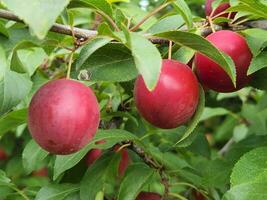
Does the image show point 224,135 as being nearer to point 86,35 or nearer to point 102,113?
point 102,113

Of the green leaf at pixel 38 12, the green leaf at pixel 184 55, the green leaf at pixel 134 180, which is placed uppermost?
the green leaf at pixel 38 12

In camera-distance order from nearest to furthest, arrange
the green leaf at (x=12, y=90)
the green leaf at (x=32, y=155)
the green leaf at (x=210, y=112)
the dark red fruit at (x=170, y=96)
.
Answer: the dark red fruit at (x=170, y=96) < the green leaf at (x=12, y=90) < the green leaf at (x=32, y=155) < the green leaf at (x=210, y=112)

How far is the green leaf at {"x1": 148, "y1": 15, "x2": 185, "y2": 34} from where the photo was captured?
1.48m

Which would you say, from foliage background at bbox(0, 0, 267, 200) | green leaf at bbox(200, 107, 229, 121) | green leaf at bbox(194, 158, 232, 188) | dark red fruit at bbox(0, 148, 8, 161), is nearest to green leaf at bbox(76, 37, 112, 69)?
foliage background at bbox(0, 0, 267, 200)

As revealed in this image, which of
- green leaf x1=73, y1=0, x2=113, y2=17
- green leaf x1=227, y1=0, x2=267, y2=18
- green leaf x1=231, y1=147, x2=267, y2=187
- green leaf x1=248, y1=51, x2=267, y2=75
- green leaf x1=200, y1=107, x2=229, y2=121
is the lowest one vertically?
green leaf x1=200, y1=107, x2=229, y2=121

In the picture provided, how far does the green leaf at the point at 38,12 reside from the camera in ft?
2.80

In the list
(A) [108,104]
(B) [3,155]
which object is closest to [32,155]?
(A) [108,104]

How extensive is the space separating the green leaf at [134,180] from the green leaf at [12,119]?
0.32 metres

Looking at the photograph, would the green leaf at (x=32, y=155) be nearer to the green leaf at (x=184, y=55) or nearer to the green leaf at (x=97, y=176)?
the green leaf at (x=97, y=176)

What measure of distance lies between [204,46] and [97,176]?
58 cm

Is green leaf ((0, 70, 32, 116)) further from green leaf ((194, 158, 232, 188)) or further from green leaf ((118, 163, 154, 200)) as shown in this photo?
green leaf ((194, 158, 232, 188))

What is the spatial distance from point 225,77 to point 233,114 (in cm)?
191

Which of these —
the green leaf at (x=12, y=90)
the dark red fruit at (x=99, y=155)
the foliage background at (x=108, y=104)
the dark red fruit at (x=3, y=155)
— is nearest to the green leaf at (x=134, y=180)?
the foliage background at (x=108, y=104)

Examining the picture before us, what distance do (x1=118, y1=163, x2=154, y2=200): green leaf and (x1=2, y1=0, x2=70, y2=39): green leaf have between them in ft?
2.18
